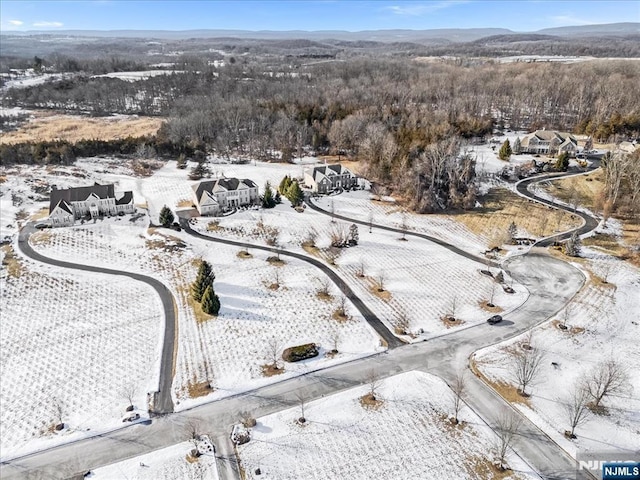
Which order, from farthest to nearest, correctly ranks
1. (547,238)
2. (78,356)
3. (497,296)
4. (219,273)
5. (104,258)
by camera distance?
(547,238) → (104,258) → (219,273) → (497,296) → (78,356)

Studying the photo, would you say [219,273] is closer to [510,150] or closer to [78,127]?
[510,150]

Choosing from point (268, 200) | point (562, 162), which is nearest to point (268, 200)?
point (268, 200)

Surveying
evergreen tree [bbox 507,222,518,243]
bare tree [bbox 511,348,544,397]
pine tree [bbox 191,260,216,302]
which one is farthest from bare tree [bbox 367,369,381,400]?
evergreen tree [bbox 507,222,518,243]

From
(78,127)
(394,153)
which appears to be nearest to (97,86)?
(78,127)

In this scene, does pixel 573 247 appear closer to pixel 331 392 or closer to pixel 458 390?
pixel 458 390

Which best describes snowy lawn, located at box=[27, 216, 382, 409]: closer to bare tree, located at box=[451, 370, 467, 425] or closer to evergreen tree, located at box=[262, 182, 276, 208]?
bare tree, located at box=[451, 370, 467, 425]

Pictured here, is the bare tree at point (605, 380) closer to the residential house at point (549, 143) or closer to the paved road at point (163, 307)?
the paved road at point (163, 307)
